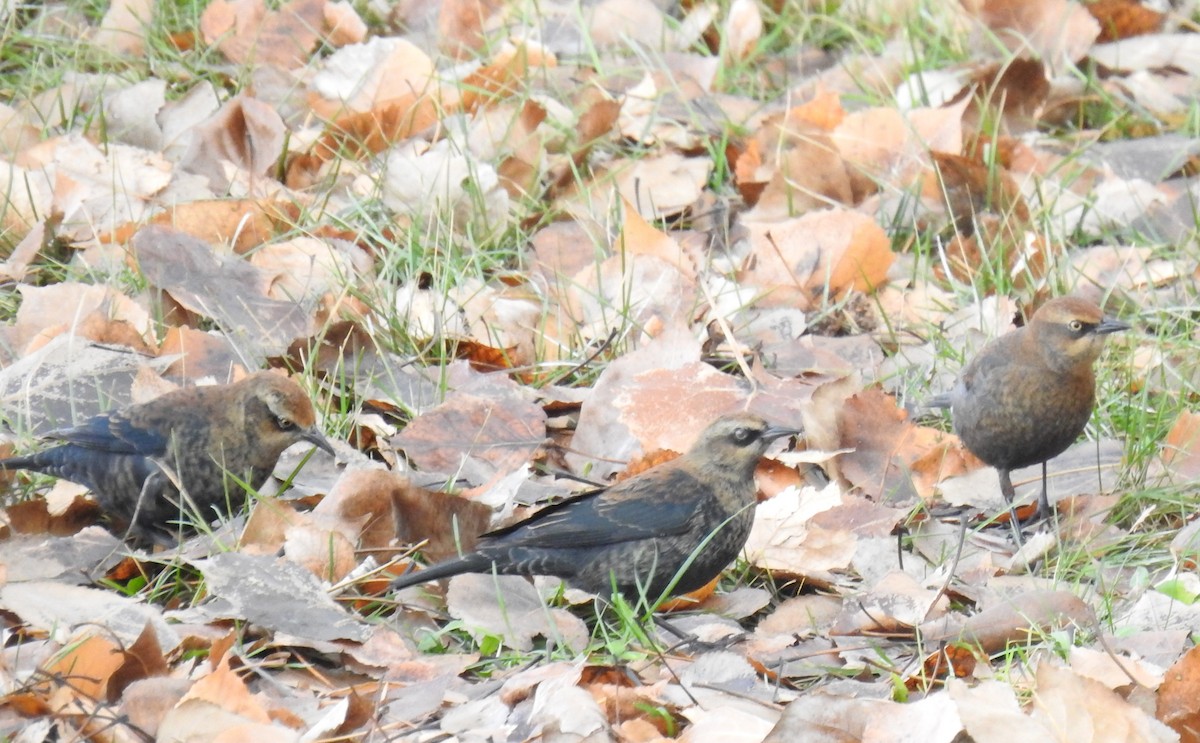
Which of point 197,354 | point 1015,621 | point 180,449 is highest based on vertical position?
point 1015,621

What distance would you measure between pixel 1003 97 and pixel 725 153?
1.16 m

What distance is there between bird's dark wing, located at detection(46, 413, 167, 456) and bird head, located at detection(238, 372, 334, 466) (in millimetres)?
273

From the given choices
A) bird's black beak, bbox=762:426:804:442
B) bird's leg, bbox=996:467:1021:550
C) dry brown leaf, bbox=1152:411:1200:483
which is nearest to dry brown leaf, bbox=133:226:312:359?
bird's black beak, bbox=762:426:804:442

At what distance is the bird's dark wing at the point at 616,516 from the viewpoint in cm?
409

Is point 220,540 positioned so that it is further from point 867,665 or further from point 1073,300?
point 1073,300

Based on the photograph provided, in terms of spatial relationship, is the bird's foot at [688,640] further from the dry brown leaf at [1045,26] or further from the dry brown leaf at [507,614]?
the dry brown leaf at [1045,26]

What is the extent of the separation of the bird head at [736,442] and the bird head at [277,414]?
110 cm

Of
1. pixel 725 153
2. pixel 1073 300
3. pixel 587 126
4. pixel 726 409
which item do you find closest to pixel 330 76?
pixel 587 126

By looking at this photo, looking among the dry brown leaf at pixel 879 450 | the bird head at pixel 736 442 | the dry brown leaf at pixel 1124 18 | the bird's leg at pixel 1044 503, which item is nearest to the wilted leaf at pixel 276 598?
the bird head at pixel 736 442

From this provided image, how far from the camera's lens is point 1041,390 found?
4.88 m

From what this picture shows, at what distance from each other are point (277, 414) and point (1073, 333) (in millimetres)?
2381

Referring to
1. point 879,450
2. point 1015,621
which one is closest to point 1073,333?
point 879,450

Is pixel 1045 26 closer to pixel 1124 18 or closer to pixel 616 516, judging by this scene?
pixel 1124 18

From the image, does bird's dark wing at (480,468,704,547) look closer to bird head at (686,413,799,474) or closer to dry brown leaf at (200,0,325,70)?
bird head at (686,413,799,474)
